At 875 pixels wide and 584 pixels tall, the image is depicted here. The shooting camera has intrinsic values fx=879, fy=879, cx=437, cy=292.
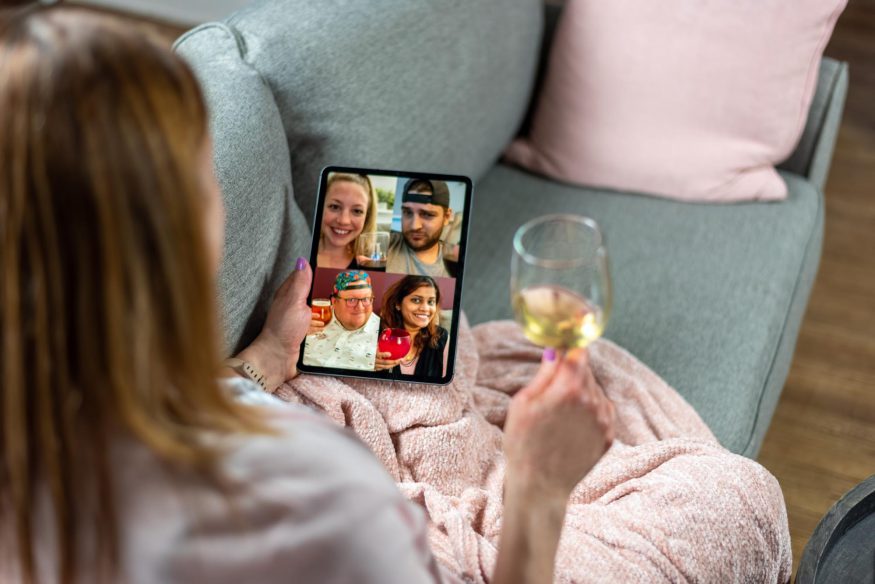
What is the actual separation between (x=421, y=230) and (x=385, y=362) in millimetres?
190

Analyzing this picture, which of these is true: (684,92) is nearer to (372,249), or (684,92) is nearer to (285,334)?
(372,249)

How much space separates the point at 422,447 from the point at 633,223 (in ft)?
2.40

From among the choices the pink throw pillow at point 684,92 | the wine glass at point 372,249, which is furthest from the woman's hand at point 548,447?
the pink throw pillow at point 684,92

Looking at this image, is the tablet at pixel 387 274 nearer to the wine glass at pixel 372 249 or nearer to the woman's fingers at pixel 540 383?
the wine glass at pixel 372 249

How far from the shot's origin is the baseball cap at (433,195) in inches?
47.9

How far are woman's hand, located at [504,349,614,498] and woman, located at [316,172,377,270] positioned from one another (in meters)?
0.41

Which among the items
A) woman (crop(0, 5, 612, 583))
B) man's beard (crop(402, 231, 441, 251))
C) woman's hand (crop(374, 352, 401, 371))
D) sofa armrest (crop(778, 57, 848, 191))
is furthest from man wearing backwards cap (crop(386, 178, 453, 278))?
sofa armrest (crop(778, 57, 848, 191))

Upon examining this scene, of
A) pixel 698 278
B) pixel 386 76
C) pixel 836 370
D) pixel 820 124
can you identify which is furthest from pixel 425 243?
pixel 836 370

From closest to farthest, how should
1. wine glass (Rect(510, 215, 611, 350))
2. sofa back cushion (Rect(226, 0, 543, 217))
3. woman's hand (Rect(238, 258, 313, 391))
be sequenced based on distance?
1. wine glass (Rect(510, 215, 611, 350))
2. woman's hand (Rect(238, 258, 313, 391))
3. sofa back cushion (Rect(226, 0, 543, 217))

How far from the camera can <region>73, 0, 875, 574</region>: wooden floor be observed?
1723mm

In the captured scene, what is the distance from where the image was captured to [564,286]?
845 mm

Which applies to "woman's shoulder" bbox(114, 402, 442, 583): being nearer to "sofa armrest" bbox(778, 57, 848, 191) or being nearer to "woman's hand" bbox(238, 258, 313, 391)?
"woman's hand" bbox(238, 258, 313, 391)

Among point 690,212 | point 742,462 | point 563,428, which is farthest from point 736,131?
point 563,428

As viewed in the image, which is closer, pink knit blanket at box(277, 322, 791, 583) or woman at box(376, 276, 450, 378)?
pink knit blanket at box(277, 322, 791, 583)
